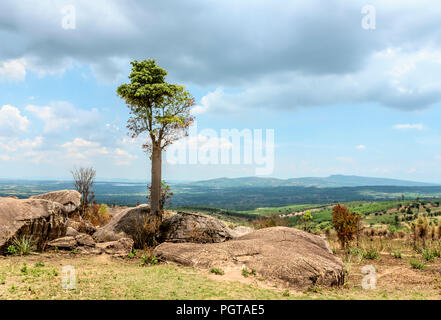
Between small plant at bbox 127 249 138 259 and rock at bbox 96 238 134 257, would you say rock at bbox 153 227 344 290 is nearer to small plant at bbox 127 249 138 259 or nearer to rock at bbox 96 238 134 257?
small plant at bbox 127 249 138 259

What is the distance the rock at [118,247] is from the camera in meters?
11.8

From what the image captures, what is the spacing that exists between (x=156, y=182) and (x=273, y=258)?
25.0 feet

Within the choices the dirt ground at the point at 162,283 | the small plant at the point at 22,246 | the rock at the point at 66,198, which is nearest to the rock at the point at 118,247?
the dirt ground at the point at 162,283

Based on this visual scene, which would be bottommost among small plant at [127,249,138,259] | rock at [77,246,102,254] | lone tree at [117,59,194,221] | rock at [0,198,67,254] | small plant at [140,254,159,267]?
small plant at [127,249,138,259]

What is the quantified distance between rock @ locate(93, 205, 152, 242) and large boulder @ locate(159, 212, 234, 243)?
1.33 meters

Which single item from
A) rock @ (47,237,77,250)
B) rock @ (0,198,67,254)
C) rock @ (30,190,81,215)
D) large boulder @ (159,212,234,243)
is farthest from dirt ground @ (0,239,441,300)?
rock @ (30,190,81,215)

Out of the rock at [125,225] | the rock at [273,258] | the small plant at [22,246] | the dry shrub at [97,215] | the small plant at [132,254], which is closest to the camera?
the rock at [273,258]

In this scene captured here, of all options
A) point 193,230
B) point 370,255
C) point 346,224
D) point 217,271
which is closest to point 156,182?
point 193,230

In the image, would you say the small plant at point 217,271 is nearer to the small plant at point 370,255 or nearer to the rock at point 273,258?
the rock at point 273,258

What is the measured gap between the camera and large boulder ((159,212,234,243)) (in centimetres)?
1277

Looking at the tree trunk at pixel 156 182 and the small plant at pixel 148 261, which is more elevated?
the tree trunk at pixel 156 182

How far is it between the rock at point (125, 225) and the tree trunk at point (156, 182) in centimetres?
46
